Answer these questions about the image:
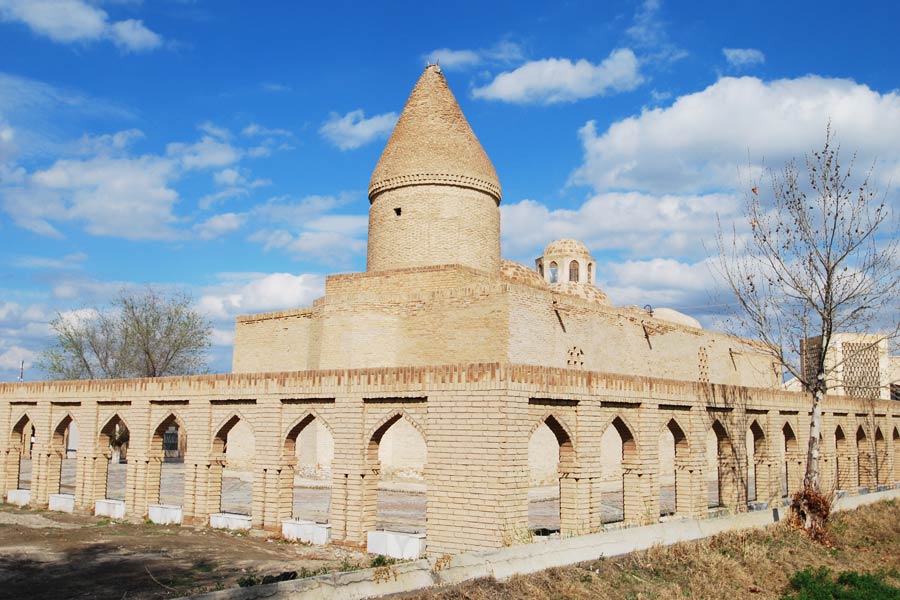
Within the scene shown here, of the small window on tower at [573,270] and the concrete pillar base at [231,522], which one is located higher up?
the small window on tower at [573,270]

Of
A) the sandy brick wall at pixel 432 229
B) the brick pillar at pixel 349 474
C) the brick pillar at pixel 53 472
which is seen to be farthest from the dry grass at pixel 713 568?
the brick pillar at pixel 53 472

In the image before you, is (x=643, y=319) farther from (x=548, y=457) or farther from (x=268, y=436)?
(x=268, y=436)

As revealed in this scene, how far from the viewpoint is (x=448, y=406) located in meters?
10.5

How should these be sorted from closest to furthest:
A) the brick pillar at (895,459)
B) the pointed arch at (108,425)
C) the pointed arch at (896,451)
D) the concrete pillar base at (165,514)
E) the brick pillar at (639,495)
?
Result: the brick pillar at (639,495)
the concrete pillar base at (165,514)
the pointed arch at (108,425)
the brick pillar at (895,459)
the pointed arch at (896,451)

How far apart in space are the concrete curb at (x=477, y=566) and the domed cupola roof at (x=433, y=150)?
13.4 metres

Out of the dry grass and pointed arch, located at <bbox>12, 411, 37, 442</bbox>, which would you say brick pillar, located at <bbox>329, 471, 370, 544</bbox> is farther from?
pointed arch, located at <bbox>12, 411, 37, 442</bbox>

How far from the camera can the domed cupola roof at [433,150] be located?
878 inches

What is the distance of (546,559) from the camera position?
29.4 ft

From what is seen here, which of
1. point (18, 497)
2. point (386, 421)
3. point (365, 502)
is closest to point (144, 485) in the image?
point (18, 497)

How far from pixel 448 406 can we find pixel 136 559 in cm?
483

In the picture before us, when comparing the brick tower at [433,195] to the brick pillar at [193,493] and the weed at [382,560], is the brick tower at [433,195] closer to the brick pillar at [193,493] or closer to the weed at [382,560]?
the brick pillar at [193,493]

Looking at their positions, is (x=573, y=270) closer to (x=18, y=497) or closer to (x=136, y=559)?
(x=18, y=497)

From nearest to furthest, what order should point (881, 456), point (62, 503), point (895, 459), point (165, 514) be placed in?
point (165, 514) < point (62, 503) < point (881, 456) < point (895, 459)

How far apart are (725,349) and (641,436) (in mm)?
18723
